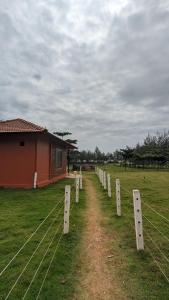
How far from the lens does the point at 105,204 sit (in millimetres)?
10273

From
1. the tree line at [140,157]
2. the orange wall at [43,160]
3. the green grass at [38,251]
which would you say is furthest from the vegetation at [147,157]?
the green grass at [38,251]

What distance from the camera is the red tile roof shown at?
15.1 meters

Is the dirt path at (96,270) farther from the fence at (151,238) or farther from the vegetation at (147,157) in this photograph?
the vegetation at (147,157)

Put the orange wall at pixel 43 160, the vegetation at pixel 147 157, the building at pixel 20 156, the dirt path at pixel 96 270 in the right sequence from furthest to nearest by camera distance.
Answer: the vegetation at pixel 147 157 < the orange wall at pixel 43 160 < the building at pixel 20 156 < the dirt path at pixel 96 270

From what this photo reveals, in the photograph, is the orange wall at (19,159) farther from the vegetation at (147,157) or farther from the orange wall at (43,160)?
the vegetation at (147,157)

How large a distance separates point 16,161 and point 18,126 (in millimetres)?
2137

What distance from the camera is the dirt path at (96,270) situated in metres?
3.65

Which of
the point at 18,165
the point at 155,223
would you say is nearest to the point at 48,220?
the point at 155,223

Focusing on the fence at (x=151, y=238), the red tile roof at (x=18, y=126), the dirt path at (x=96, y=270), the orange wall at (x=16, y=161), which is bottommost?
the dirt path at (x=96, y=270)

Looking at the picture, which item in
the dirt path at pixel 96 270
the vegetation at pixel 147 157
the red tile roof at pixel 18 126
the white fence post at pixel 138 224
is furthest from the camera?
the vegetation at pixel 147 157

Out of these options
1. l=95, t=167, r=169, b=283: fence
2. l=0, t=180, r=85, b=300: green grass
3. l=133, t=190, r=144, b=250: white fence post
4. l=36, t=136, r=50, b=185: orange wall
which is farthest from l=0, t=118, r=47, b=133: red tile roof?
l=133, t=190, r=144, b=250: white fence post

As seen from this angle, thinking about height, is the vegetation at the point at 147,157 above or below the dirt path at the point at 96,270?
above

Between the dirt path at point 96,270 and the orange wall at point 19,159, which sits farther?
the orange wall at point 19,159

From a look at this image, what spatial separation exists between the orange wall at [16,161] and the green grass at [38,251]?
17.9ft
